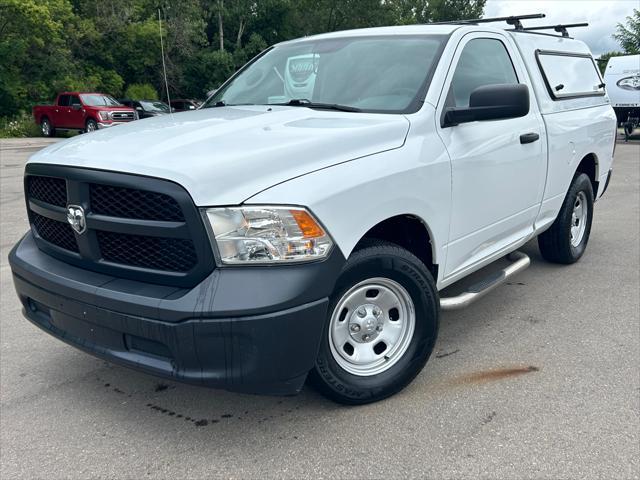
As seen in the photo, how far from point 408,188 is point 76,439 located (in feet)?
6.64

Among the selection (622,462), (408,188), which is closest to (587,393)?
(622,462)

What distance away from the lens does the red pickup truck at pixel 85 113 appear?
74.4 feet

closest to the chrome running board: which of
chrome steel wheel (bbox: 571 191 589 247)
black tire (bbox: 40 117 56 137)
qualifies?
chrome steel wheel (bbox: 571 191 589 247)

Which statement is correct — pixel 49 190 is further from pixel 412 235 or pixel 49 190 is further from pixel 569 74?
pixel 569 74

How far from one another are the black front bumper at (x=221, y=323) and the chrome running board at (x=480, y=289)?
105 centimetres

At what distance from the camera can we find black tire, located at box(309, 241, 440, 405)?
2.83 metres

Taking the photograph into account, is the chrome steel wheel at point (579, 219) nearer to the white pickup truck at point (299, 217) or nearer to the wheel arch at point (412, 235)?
the white pickup truck at point (299, 217)

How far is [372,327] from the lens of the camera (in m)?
3.08

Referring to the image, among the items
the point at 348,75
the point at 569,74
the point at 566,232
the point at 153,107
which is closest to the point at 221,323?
the point at 348,75

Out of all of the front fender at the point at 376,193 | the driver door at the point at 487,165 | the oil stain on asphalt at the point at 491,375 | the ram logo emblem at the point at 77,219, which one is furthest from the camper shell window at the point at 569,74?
the ram logo emblem at the point at 77,219

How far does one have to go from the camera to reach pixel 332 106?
356 centimetres

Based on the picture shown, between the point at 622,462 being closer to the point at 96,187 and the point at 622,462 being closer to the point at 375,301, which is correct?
the point at 375,301

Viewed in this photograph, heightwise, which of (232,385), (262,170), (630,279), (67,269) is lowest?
(630,279)

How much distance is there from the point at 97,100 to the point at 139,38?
44.6 ft
